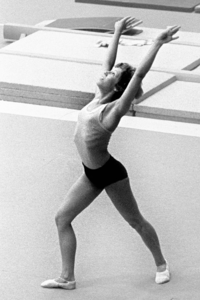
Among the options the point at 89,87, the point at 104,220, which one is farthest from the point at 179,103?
the point at 104,220

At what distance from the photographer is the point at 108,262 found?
5.86m

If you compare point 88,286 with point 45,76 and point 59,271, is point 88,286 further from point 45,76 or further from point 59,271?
point 45,76

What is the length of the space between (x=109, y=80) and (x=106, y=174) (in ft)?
2.00

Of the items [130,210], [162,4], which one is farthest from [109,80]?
[162,4]

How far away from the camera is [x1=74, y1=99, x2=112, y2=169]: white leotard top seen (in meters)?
5.19

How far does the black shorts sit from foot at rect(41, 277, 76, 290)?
2.36 ft

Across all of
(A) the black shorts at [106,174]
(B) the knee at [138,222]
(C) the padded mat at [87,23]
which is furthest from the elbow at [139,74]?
(C) the padded mat at [87,23]

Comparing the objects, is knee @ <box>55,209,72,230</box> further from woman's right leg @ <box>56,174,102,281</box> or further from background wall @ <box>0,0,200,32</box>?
background wall @ <box>0,0,200,32</box>

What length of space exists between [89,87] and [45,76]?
66 cm

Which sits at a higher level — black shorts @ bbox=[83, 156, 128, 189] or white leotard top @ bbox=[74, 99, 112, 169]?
white leotard top @ bbox=[74, 99, 112, 169]

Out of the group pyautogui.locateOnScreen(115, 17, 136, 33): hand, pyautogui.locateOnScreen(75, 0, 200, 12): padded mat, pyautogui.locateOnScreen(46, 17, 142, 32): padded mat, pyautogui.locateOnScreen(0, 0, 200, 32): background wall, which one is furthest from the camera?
pyautogui.locateOnScreen(75, 0, 200, 12): padded mat

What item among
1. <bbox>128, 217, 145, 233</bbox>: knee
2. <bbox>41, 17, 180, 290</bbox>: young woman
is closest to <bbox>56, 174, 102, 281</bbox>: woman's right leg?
<bbox>41, 17, 180, 290</bbox>: young woman

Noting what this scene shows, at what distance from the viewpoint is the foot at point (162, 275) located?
5.59 meters

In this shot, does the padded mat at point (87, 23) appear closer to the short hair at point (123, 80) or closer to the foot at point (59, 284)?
the short hair at point (123, 80)
